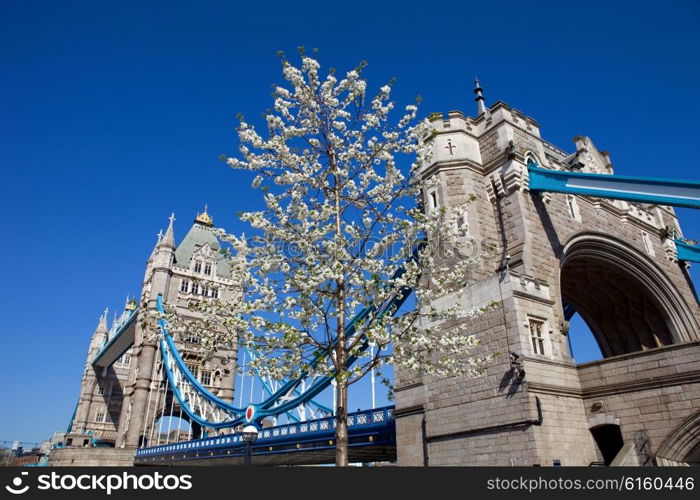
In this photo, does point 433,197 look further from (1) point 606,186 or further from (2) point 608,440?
(2) point 608,440

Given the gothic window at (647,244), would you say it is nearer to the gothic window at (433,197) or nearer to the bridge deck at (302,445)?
the gothic window at (433,197)

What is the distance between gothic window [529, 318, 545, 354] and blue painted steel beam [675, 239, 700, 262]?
50.4ft

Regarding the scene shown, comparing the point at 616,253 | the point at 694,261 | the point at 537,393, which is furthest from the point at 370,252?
the point at 694,261

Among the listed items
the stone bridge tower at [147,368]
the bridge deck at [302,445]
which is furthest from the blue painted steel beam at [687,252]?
the stone bridge tower at [147,368]

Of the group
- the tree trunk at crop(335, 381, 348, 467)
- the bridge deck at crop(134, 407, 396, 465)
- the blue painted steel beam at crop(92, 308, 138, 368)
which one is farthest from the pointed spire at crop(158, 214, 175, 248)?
the tree trunk at crop(335, 381, 348, 467)

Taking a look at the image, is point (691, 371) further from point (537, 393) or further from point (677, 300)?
point (677, 300)

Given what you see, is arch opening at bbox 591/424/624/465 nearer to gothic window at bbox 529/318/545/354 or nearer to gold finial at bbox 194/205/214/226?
gothic window at bbox 529/318/545/354

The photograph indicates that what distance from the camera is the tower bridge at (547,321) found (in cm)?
1301

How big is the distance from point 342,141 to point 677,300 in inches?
825

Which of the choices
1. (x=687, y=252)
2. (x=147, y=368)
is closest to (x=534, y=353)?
(x=687, y=252)

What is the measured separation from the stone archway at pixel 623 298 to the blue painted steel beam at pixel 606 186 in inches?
127

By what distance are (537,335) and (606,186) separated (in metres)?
6.86

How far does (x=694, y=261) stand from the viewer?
24.9 m

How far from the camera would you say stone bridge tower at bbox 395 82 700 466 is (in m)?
12.9
